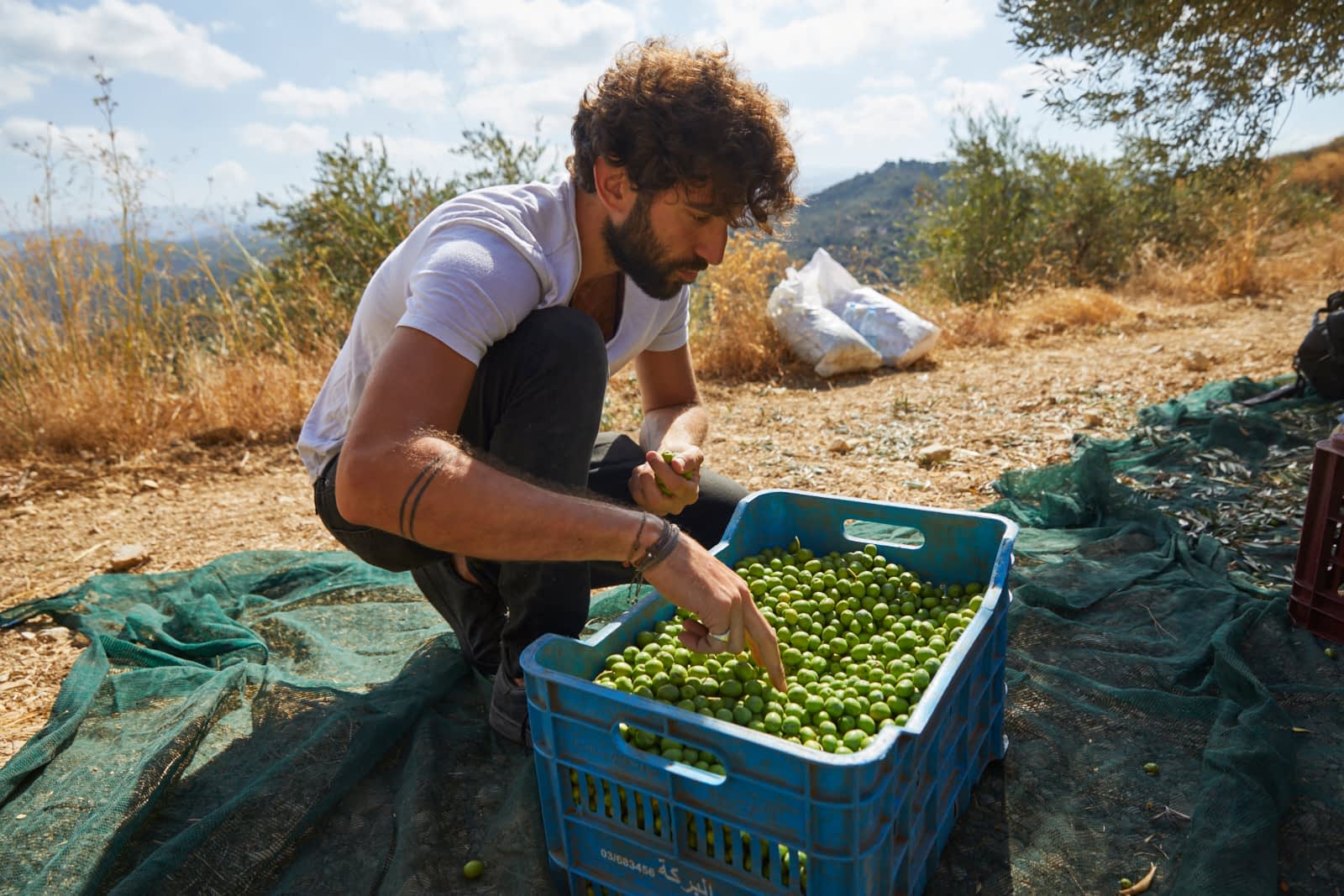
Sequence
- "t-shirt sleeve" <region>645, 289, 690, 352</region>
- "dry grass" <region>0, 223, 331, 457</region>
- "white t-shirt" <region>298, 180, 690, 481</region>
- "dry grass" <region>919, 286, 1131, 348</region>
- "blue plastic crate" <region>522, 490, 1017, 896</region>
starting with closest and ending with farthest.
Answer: "blue plastic crate" <region>522, 490, 1017, 896</region>, "white t-shirt" <region>298, 180, 690, 481</region>, "t-shirt sleeve" <region>645, 289, 690, 352</region>, "dry grass" <region>0, 223, 331, 457</region>, "dry grass" <region>919, 286, 1131, 348</region>

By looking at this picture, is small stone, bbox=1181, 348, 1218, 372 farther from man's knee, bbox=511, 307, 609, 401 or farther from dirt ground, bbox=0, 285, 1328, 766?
man's knee, bbox=511, 307, 609, 401

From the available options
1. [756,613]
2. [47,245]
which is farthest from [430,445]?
[47,245]

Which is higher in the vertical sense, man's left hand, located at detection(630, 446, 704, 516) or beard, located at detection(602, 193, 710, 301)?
beard, located at detection(602, 193, 710, 301)

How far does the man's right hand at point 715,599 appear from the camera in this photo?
5.26ft

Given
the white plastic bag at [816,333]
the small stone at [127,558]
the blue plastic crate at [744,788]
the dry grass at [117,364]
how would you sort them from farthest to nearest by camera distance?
the white plastic bag at [816,333] → the dry grass at [117,364] → the small stone at [127,558] → the blue plastic crate at [744,788]

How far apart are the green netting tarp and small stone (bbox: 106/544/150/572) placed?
37 centimetres

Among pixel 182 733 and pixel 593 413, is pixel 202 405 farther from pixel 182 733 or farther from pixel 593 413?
pixel 593 413

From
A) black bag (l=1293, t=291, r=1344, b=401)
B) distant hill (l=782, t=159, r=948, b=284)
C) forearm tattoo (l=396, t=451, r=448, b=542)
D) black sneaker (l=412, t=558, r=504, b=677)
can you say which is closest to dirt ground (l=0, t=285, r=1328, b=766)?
black bag (l=1293, t=291, r=1344, b=401)

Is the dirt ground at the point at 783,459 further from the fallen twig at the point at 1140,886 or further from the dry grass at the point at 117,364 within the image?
the fallen twig at the point at 1140,886

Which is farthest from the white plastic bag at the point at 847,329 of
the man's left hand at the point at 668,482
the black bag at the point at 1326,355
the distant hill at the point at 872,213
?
the man's left hand at the point at 668,482

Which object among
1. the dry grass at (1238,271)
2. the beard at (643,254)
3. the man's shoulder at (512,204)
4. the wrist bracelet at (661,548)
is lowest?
the wrist bracelet at (661,548)

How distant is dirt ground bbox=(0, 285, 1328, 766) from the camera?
357 centimetres

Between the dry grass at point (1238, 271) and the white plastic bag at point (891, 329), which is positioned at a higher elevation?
the dry grass at point (1238, 271)

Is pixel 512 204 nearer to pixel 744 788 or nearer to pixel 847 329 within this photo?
pixel 744 788
